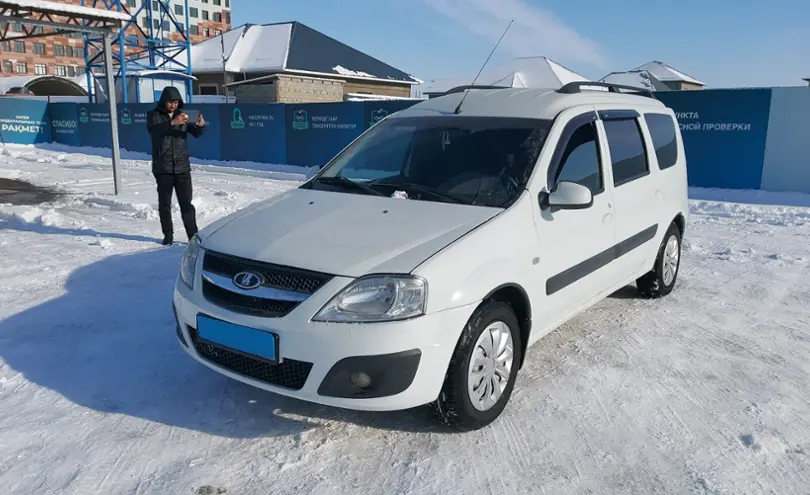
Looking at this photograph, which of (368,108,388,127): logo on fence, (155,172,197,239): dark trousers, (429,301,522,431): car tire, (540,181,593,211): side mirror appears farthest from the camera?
(368,108,388,127): logo on fence

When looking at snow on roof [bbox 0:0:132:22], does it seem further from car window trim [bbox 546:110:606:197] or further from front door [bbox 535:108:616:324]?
front door [bbox 535:108:616:324]

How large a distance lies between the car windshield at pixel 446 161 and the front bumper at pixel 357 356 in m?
0.95

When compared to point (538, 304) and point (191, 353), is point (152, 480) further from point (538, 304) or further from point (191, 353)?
point (538, 304)

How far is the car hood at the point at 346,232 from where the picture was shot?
9.73 feet

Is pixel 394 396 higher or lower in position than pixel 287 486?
higher

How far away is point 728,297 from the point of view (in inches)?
225

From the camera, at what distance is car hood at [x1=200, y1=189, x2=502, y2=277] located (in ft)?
9.73

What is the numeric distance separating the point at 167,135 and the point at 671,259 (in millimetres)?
5265

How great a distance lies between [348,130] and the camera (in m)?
16.5

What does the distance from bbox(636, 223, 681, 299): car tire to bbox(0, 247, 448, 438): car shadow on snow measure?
2.91 metres

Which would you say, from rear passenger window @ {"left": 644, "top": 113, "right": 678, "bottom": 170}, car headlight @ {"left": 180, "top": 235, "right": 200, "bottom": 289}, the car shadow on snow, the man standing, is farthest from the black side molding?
the man standing

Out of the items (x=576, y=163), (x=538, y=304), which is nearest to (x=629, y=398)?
(x=538, y=304)

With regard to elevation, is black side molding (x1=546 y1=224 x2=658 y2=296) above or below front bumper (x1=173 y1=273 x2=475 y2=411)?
above

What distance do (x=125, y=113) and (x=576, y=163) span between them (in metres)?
21.8
